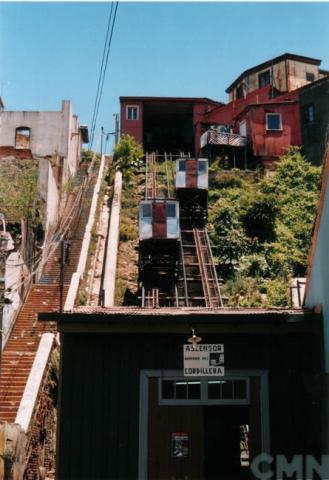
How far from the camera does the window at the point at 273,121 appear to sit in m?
41.6

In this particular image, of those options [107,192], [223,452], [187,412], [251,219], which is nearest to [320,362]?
[187,412]

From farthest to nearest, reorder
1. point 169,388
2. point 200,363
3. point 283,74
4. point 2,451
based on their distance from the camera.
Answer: point 283,74
point 2,451
point 169,388
point 200,363

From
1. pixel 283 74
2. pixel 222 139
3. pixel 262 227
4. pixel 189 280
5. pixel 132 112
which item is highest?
pixel 283 74

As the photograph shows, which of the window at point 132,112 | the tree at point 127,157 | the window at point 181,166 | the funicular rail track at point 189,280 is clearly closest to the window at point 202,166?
the window at point 181,166

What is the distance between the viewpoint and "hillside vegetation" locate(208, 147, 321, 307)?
84.0ft

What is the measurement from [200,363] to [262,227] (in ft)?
76.0

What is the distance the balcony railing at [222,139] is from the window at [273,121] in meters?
2.01

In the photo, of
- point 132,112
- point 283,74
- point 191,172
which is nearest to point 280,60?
point 283,74

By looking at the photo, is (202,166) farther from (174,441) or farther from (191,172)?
(174,441)

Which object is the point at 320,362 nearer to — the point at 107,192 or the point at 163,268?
the point at 163,268

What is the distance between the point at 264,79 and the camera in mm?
51438

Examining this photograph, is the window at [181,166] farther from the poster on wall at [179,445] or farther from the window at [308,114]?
the poster on wall at [179,445]

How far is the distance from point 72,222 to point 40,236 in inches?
189

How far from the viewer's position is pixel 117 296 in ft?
80.2
